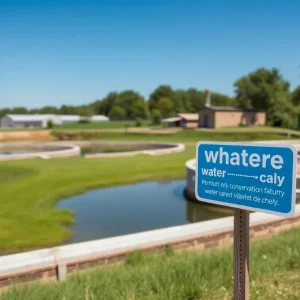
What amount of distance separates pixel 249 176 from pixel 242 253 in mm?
711

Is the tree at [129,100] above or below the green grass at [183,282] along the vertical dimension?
above

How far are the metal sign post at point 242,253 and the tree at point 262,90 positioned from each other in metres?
68.2

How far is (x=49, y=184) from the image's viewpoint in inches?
666

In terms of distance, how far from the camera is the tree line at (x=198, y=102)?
6494 cm

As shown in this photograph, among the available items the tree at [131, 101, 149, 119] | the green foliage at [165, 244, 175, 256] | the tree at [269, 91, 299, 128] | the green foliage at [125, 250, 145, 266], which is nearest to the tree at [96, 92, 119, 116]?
the tree at [131, 101, 149, 119]

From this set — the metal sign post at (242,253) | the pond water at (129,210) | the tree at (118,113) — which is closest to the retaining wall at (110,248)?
the pond water at (129,210)

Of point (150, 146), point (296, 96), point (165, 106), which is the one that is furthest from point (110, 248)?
point (165, 106)

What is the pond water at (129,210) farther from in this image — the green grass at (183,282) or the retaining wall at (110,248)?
the green grass at (183,282)

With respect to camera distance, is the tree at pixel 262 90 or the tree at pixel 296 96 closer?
the tree at pixel 296 96

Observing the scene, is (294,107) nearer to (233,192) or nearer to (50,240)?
(50,240)

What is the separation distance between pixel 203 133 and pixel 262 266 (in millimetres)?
45327

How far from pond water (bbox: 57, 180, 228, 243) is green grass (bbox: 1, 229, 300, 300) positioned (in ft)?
17.3

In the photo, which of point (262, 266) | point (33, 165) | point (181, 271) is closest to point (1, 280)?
point (181, 271)

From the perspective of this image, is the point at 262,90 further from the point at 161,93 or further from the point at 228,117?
the point at 161,93
